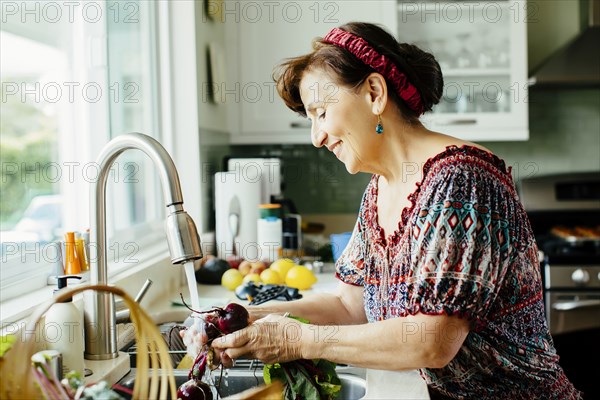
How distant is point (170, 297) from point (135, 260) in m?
0.19

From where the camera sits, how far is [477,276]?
1.33 metres

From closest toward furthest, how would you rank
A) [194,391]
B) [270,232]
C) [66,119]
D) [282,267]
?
[194,391] < [66,119] < [282,267] < [270,232]

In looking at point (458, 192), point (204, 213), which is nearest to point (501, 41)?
point (204, 213)

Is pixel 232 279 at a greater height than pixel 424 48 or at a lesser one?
lesser

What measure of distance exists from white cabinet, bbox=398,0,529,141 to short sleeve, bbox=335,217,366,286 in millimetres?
1699

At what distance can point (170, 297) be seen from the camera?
2.43 metres

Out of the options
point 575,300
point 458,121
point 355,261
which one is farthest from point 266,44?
point 355,261

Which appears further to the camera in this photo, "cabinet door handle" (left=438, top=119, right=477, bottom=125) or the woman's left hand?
"cabinet door handle" (left=438, top=119, right=477, bottom=125)

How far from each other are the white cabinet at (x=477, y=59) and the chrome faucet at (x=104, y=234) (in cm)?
221

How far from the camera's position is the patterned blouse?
1336mm

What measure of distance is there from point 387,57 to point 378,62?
23 millimetres

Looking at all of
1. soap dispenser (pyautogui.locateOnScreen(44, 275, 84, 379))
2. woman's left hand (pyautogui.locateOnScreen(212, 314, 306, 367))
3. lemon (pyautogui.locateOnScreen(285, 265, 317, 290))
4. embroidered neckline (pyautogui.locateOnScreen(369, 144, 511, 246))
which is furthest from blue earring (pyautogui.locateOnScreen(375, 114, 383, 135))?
lemon (pyautogui.locateOnScreen(285, 265, 317, 290))

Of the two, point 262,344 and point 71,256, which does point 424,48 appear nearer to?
point 71,256

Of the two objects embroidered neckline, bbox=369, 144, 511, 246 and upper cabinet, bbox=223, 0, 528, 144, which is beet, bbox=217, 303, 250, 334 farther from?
upper cabinet, bbox=223, 0, 528, 144
